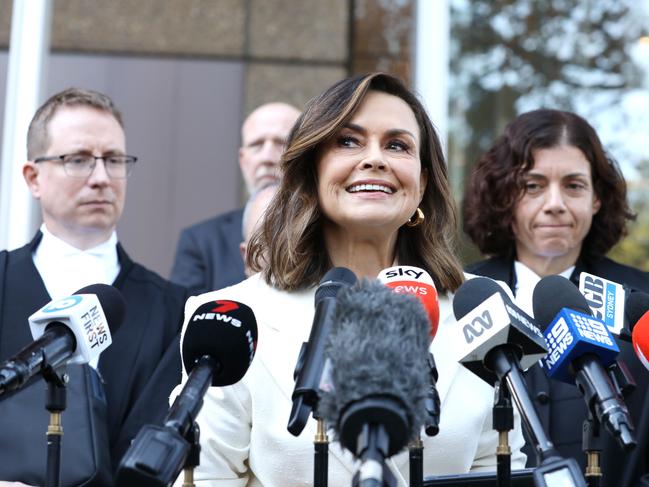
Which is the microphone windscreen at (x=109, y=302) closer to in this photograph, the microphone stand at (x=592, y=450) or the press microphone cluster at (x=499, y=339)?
the press microphone cluster at (x=499, y=339)

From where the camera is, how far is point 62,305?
272 cm

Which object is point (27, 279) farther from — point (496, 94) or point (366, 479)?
point (496, 94)

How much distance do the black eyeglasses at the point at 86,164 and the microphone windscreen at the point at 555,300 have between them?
2574mm


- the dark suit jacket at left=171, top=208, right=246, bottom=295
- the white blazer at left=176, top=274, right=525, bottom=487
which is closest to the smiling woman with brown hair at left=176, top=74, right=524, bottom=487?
the white blazer at left=176, top=274, right=525, bottom=487

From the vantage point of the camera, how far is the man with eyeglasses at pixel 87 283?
382cm

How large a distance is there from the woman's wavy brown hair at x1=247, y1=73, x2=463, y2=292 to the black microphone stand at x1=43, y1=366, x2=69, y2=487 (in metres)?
1.02

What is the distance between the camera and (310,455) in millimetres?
3232

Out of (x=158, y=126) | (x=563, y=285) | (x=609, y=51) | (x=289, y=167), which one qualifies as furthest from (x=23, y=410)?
(x=609, y=51)

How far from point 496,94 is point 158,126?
2.30 m

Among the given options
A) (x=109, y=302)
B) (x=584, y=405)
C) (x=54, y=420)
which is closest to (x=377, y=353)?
(x=54, y=420)

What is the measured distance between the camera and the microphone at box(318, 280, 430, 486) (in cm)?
197

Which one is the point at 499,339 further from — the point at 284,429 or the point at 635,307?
the point at 284,429

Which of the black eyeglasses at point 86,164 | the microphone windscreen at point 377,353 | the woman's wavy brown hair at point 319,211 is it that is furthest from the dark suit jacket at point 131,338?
the microphone windscreen at point 377,353

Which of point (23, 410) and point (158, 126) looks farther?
point (158, 126)
